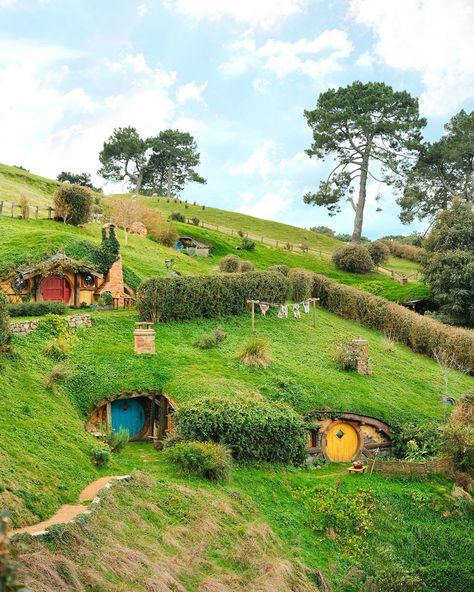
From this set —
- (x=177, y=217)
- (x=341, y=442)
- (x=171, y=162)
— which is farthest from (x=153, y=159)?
(x=341, y=442)

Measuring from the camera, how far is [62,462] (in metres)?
18.7

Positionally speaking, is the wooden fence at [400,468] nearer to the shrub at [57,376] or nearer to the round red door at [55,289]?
the shrub at [57,376]

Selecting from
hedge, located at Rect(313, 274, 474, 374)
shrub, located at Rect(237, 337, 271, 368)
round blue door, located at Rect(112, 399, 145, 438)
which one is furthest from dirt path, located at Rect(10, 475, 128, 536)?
hedge, located at Rect(313, 274, 474, 374)

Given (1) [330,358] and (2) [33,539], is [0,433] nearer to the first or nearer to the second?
(2) [33,539]

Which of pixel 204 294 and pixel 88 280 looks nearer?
pixel 204 294

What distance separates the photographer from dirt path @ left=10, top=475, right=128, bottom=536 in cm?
1448

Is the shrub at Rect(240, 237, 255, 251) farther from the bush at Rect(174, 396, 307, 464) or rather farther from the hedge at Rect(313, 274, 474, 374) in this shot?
the bush at Rect(174, 396, 307, 464)

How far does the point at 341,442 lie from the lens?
28188mm

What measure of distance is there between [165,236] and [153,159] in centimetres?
4471

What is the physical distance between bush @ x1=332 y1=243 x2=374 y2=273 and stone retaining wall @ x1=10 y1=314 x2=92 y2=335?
111 ft

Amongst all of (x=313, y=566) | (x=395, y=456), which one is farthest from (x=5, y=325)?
(x=395, y=456)

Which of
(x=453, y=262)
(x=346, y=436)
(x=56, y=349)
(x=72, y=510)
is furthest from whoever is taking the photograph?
(x=453, y=262)

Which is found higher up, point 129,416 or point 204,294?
point 204,294

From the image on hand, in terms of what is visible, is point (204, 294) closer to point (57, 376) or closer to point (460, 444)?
point (57, 376)
